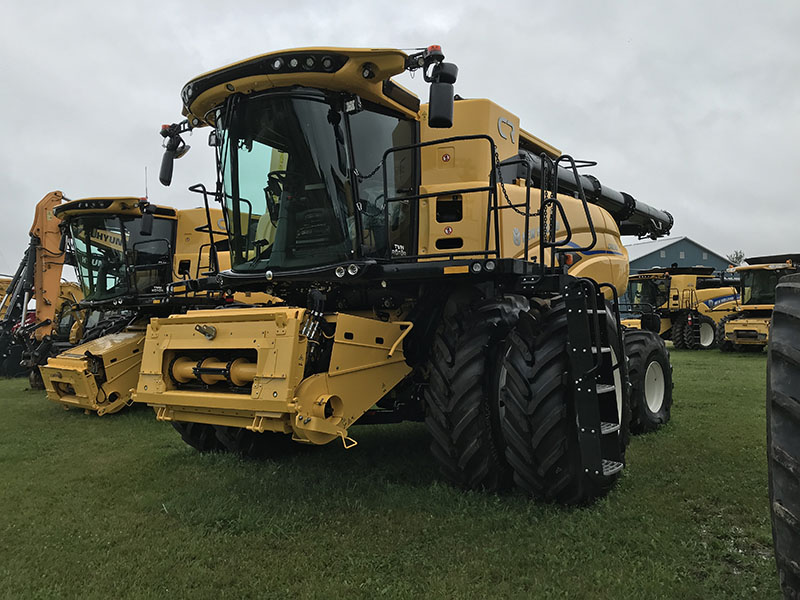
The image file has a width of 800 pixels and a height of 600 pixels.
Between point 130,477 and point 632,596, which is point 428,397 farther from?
point 130,477

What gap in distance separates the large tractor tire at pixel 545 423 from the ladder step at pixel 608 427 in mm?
284

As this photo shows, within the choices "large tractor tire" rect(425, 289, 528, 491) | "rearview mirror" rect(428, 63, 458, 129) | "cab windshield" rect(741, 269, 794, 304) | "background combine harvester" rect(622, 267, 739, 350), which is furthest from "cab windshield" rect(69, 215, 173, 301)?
"cab windshield" rect(741, 269, 794, 304)

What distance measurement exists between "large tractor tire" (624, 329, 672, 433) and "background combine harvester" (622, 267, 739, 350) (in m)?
13.9

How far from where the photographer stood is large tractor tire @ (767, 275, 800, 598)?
1994mm

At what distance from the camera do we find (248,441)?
5.66 m

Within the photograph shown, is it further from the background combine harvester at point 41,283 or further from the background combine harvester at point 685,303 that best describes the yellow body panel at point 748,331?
the background combine harvester at point 41,283

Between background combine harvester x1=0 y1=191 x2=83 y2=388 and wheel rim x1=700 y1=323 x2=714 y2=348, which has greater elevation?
background combine harvester x1=0 y1=191 x2=83 y2=388

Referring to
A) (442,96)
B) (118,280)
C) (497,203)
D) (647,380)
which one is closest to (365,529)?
(497,203)

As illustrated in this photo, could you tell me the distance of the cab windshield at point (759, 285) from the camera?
1733 centimetres

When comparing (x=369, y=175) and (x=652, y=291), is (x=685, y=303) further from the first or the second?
(x=369, y=175)

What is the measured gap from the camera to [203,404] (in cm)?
420

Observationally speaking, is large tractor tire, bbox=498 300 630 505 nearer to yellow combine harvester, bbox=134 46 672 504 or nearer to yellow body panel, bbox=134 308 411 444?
yellow combine harvester, bbox=134 46 672 504

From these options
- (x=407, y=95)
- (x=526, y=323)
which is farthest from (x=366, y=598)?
(x=407, y=95)

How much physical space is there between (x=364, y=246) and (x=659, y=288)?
19.4m
